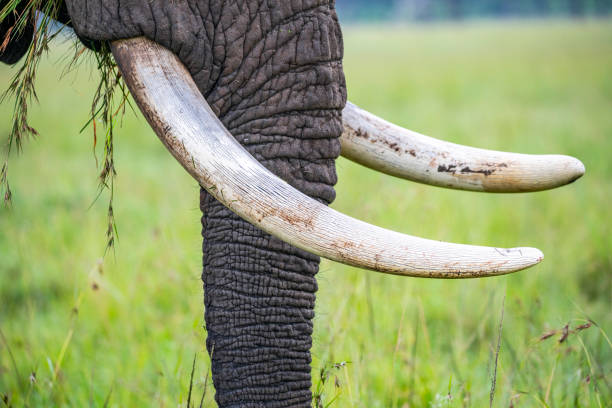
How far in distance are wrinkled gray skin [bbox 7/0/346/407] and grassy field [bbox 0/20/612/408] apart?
0.32 m

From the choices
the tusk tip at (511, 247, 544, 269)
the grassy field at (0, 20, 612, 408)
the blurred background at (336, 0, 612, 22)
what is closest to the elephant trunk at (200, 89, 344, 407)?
the grassy field at (0, 20, 612, 408)

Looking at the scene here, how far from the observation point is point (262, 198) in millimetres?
1425

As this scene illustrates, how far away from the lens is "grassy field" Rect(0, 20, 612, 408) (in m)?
2.52

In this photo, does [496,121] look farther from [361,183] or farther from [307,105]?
[307,105]

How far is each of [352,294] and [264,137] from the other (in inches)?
71.6

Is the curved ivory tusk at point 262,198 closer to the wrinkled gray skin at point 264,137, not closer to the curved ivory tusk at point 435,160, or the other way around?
the wrinkled gray skin at point 264,137

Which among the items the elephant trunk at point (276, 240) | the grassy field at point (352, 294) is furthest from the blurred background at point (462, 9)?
the elephant trunk at point (276, 240)

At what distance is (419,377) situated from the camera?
2.57 meters

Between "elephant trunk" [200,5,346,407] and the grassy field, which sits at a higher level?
"elephant trunk" [200,5,346,407]

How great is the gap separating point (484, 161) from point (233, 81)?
0.80 m

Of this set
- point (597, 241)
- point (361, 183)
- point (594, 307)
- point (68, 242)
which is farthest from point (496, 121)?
point (68, 242)

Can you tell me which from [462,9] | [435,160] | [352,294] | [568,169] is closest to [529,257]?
[568,169]

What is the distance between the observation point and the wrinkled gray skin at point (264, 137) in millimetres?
1637

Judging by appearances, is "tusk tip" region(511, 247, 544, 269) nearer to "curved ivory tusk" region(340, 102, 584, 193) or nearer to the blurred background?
"curved ivory tusk" region(340, 102, 584, 193)
